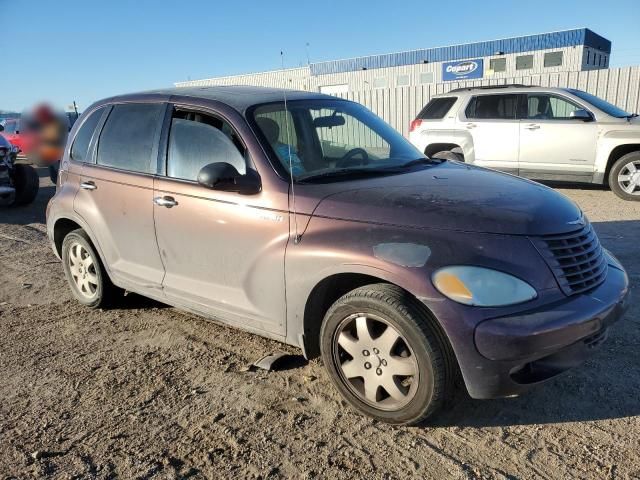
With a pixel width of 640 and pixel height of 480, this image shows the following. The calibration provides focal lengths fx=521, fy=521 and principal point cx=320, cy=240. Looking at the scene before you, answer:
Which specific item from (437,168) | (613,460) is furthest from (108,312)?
(613,460)

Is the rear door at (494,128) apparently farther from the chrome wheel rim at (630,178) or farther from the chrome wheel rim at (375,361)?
the chrome wheel rim at (375,361)

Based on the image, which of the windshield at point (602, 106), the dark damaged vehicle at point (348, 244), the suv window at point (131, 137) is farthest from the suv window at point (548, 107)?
the suv window at point (131, 137)

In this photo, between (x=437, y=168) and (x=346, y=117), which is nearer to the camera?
(x=437, y=168)

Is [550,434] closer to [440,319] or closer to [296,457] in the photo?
[440,319]

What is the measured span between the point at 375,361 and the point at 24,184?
9.51 meters

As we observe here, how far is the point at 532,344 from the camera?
7.80ft

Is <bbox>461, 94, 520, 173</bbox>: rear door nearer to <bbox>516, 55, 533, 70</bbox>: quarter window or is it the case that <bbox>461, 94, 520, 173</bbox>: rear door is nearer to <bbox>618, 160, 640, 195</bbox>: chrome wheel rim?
<bbox>618, 160, 640, 195</bbox>: chrome wheel rim

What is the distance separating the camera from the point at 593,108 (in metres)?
8.84

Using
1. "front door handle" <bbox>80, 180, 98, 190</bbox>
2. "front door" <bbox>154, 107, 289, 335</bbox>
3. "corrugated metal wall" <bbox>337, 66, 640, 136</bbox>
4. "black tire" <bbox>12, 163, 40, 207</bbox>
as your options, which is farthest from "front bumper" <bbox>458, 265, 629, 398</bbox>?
"corrugated metal wall" <bbox>337, 66, 640, 136</bbox>

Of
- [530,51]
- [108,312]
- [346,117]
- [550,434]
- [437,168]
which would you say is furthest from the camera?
[530,51]

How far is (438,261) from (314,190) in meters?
0.88

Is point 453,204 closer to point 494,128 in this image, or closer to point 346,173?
point 346,173

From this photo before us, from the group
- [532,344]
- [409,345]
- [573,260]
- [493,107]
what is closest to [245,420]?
[409,345]

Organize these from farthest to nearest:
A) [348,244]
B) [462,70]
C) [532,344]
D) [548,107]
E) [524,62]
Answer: [462,70]
[524,62]
[548,107]
[348,244]
[532,344]
